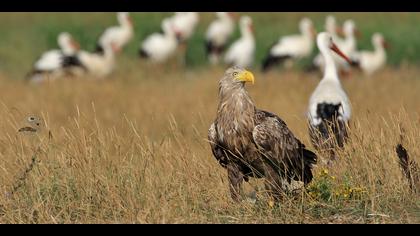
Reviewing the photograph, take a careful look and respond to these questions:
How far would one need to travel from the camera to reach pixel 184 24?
2902 centimetres

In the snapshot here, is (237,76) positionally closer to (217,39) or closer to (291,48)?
(291,48)

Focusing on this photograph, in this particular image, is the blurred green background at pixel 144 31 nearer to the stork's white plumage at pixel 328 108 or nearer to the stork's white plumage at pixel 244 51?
the stork's white plumage at pixel 244 51

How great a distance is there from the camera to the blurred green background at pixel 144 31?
1109 inches

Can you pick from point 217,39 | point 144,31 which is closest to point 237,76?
point 217,39

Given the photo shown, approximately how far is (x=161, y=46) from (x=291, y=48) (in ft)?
13.3

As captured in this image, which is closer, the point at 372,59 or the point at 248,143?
the point at 248,143

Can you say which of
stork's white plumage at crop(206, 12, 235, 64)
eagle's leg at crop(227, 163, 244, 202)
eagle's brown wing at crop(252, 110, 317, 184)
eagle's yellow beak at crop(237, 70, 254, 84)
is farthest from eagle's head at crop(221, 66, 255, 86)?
stork's white plumage at crop(206, 12, 235, 64)

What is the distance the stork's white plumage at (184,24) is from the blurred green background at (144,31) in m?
0.89

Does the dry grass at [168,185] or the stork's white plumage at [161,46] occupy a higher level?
the stork's white plumage at [161,46]

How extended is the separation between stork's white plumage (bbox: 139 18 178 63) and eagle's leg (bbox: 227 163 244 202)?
19206 mm

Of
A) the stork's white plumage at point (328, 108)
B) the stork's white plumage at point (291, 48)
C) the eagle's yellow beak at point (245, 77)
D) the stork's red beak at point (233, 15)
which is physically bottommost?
the eagle's yellow beak at point (245, 77)

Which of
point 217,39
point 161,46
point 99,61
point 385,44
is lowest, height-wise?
point 99,61

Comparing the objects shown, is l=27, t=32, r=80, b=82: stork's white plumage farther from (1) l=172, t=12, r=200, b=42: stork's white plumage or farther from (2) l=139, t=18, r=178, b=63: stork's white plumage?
(1) l=172, t=12, r=200, b=42: stork's white plumage

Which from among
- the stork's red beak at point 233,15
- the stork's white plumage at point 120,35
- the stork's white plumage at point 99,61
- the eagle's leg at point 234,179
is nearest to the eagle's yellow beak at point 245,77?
the eagle's leg at point 234,179
